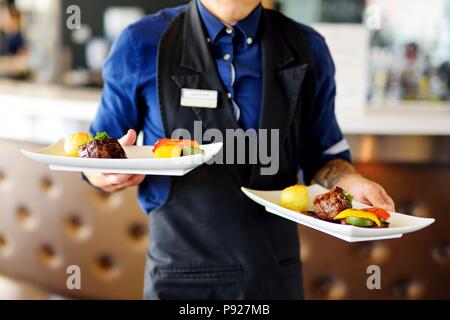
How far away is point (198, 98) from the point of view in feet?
5.22

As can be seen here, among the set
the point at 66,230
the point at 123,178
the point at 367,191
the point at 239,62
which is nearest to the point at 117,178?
the point at 123,178

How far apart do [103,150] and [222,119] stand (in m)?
0.35

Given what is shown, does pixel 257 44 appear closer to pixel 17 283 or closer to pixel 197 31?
pixel 197 31

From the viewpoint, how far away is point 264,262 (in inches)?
66.2

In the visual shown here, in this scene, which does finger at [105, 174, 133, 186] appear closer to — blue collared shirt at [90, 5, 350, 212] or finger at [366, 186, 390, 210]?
blue collared shirt at [90, 5, 350, 212]

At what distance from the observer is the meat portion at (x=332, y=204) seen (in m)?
1.35

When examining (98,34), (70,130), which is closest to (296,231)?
(70,130)

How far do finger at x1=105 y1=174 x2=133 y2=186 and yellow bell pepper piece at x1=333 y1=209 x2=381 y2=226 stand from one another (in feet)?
1.48

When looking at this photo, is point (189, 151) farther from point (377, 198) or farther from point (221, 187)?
point (377, 198)

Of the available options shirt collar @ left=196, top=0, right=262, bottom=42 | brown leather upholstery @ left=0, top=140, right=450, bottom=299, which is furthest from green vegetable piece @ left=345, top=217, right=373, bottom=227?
brown leather upholstery @ left=0, top=140, right=450, bottom=299

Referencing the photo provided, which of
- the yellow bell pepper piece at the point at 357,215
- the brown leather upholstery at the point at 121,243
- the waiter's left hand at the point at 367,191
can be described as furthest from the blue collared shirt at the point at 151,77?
the brown leather upholstery at the point at 121,243

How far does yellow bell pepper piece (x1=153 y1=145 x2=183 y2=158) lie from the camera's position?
4.47 ft

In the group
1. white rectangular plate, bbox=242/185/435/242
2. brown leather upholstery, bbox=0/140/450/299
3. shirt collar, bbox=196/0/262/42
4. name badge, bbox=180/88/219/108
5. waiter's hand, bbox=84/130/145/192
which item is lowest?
brown leather upholstery, bbox=0/140/450/299

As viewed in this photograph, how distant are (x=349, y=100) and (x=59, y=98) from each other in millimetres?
1354
